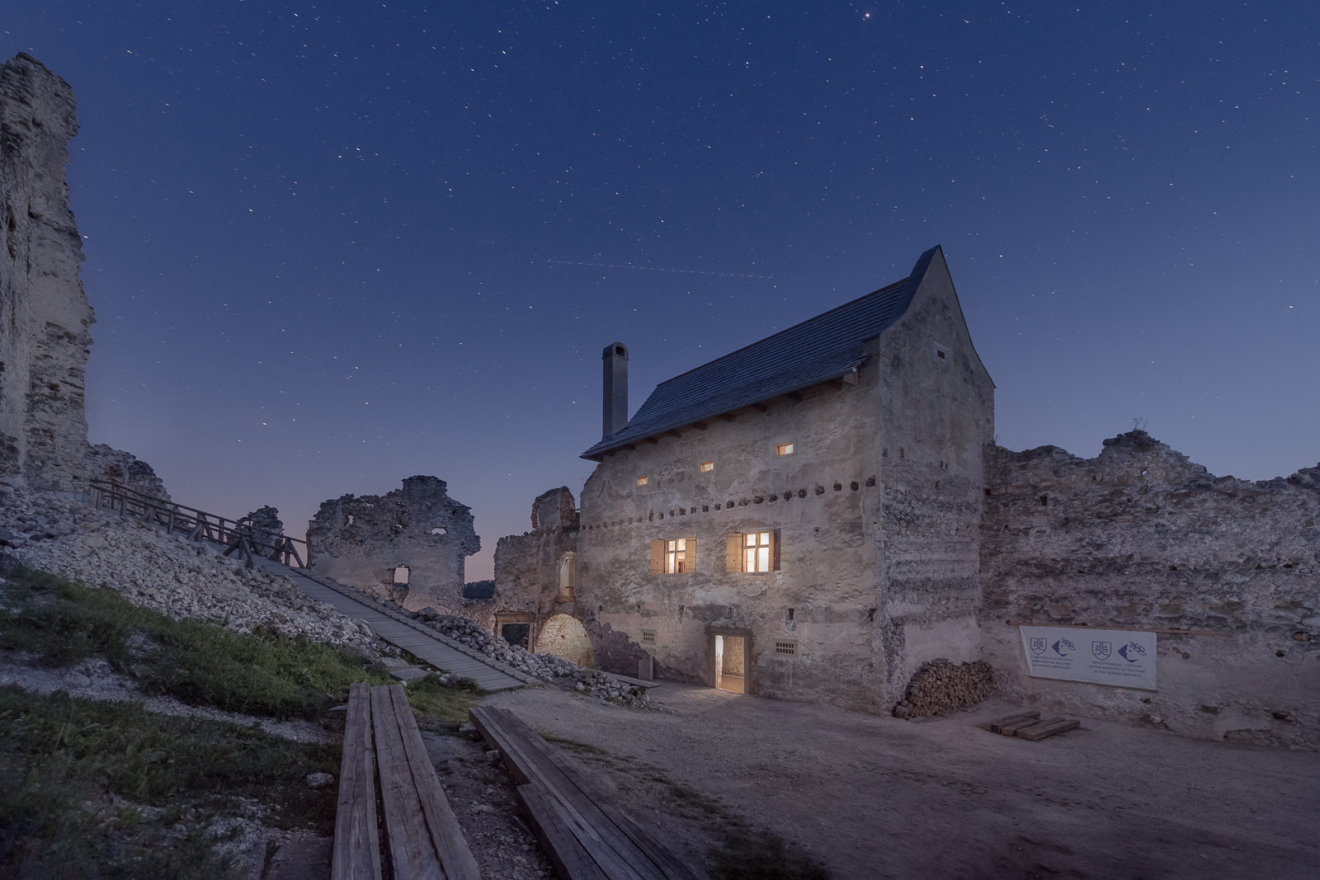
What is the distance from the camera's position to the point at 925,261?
16.3 m

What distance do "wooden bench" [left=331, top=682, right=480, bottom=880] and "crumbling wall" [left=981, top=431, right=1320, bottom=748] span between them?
585 inches

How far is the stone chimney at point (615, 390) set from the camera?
2362cm

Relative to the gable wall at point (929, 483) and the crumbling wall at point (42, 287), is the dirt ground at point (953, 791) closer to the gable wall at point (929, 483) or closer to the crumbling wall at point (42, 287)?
the gable wall at point (929, 483)

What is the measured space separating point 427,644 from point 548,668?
282 centimetres

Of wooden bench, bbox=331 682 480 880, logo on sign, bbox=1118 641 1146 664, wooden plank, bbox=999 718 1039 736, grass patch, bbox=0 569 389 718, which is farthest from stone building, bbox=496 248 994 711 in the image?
wooden bench, bbox=331 682 480 880

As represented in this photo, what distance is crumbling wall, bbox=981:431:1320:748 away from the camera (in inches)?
468

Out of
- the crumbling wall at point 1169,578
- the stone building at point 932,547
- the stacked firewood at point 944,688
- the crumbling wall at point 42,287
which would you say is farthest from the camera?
the stacked firewood at point 944,688

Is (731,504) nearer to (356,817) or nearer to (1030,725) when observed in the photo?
(1030,725)

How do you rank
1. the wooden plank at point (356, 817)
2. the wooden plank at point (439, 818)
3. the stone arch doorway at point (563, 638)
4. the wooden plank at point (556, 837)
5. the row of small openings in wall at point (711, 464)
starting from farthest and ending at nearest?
the stone arch doorway at point (563, 638)
the row of small openings in wall at point (711, 464)
the wooden plank at point (556, 837)
the wooden plank at point (439, 818)
the wooden plank at point (356, 817)

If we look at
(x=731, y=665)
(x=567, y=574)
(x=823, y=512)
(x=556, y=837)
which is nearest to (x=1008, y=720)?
(x=823, y=512)

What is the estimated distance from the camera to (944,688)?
14.2 metres

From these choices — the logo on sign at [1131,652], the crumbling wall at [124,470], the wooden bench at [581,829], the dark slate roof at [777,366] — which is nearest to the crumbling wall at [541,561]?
the dark slate roof at [777,366]

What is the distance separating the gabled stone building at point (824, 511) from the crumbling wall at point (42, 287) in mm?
14272

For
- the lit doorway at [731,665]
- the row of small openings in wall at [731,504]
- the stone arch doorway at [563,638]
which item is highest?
the row of small openings in wall at [731,504]
